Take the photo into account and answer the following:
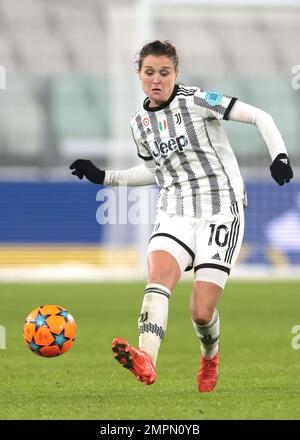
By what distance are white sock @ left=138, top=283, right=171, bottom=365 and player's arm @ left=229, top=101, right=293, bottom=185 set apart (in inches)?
36.0

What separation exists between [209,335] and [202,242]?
642mm

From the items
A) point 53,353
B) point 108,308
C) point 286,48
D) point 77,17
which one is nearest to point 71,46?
point 77,17

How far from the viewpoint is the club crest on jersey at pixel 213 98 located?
272 inches

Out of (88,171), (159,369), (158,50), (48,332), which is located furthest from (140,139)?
(159,369)

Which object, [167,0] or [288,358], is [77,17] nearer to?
[167,0]

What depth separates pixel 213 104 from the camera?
22.7 ft

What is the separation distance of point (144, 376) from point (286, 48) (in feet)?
67.1

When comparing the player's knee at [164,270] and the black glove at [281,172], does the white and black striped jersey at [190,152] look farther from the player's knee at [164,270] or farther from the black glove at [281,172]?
the black glove at [281,172]

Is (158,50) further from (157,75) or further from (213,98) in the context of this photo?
(213,98)

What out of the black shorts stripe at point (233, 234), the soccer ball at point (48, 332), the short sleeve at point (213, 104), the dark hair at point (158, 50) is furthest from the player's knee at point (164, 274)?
the dark hair at point (158, 50)

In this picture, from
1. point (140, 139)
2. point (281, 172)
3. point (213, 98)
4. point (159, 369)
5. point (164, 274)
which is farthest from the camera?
point (159, 369)

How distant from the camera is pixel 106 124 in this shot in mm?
28578

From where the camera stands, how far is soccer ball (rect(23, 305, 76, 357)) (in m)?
7.11

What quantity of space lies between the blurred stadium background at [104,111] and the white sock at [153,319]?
1357 centimetres
